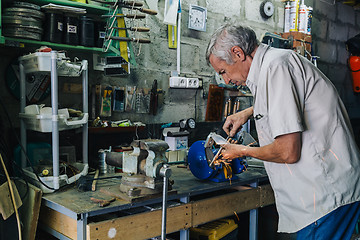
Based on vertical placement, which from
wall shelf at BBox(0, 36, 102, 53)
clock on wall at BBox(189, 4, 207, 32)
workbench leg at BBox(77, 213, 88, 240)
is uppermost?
clock on wall at BBox(189, 4, 207, 32)

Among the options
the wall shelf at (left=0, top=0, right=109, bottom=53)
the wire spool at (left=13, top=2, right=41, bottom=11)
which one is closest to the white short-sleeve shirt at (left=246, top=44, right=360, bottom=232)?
the wall shelf at (left=0, top=0, right=109, bottom=53)

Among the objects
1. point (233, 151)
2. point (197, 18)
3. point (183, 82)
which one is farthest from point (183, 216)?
point (197, 18)

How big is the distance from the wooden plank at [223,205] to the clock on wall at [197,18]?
1.61 meters

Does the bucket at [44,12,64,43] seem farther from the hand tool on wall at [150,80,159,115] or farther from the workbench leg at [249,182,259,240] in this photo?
the workbench leg at [249,182,259,240]

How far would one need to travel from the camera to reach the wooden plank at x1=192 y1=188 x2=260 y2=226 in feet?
7.04

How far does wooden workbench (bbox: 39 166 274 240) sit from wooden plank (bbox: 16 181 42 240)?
6 cm

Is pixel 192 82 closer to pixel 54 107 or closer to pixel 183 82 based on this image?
pixel 183 82

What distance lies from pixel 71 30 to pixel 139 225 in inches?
52.2

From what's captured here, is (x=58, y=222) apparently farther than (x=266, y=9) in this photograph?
No

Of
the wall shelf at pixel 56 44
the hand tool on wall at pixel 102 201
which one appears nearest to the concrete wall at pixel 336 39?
the wall shelf at pixel 56 44

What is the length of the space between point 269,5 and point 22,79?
2.74 m

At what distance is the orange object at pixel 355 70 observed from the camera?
194 inches

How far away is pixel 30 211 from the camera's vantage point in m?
1.87

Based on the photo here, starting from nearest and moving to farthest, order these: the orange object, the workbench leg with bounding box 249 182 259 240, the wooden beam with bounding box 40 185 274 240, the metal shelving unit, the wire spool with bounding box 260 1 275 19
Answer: the wooden beam with bounding box 40 185 274 240
the metal shelving unit
the workbench leg with bounding box 249 182 259 240
the wire spool with bounding box 260 1 275 19
the orange object
